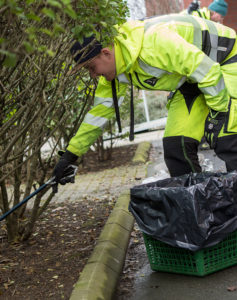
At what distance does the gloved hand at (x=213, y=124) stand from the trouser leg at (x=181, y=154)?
25 cm

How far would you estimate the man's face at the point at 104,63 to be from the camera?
3477mm

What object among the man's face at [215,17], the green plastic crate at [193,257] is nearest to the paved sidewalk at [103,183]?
the man's face at [215,17]

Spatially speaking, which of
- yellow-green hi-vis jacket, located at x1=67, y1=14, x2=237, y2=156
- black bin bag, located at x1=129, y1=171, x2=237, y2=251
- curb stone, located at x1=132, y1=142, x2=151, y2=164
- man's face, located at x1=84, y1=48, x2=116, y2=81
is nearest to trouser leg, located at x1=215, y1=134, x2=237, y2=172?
black bin bag, located at x1=129, y1=171, x2=237, y2=251

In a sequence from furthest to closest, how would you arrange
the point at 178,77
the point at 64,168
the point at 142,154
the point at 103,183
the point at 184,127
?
the point at 142,154 → the point at 103,183 → the point at 64,168 → the point at 184,127 → the point at 178,77

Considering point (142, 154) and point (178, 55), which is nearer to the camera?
point (178, 55)

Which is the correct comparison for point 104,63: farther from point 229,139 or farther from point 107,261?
point 107,261

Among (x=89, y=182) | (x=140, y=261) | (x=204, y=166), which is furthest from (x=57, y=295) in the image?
(x=89, y=182)

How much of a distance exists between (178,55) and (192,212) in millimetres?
1065

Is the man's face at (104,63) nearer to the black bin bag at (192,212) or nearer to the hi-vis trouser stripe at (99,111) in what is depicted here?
the hi-vis trouser stripe at (99,111)

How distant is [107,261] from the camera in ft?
12.0

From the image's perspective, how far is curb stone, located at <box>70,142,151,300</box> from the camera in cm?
312

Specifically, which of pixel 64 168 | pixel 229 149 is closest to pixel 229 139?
pixel 229 149

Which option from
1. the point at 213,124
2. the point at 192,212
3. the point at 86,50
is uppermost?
the point at 86,50

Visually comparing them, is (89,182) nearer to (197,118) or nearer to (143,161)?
(143,161)
